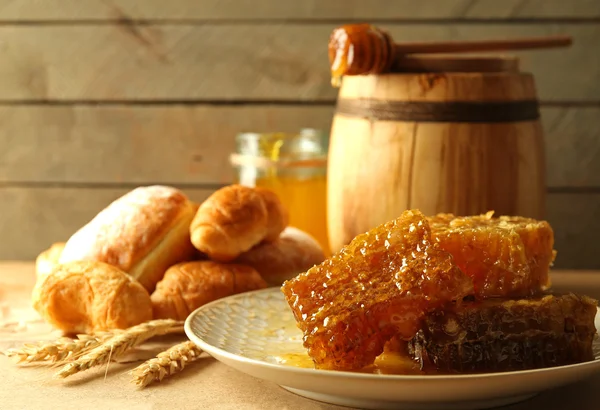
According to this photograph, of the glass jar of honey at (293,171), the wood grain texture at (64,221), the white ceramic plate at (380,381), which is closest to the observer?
the white ceramic plate at (380,381)

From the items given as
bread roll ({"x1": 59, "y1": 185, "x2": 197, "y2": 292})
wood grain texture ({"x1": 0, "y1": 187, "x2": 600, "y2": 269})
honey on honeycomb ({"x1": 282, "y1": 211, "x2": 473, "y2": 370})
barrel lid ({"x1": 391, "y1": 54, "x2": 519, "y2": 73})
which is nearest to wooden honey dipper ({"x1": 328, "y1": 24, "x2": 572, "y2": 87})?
barrel lid ({"x1": 391, "y1": 54, "x2": 519, "y2": 73})

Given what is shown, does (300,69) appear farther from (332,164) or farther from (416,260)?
(416,260)

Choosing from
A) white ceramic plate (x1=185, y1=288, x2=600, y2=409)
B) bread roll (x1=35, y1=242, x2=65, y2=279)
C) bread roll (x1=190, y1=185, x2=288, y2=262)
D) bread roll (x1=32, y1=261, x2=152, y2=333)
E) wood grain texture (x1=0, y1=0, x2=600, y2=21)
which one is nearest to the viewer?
white ceramic plate (x1=185, y1=288, x2=600, y2=409)

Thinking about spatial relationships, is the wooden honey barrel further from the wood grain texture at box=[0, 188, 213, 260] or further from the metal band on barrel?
the wood grain texture at box=[0, 188, 213, 260]

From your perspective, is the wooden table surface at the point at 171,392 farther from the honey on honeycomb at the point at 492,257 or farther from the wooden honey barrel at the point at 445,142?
the wooden honey barrel at the point at 445,142

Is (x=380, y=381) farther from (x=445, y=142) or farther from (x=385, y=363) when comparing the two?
(x=445, y=142)

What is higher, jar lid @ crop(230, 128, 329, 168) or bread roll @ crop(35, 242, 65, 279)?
jar lid @ crop(230, 128, 329, 168)

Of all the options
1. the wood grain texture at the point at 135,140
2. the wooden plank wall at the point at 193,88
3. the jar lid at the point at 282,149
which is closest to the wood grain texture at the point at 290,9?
the wooden plank wall at the point at 193,88

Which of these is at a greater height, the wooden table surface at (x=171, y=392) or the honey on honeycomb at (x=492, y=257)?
the honey on honeycomb at (x=492, y=257)
